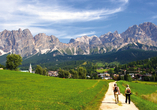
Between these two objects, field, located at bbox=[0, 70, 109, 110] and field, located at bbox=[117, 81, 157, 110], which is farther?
field, located at bbox=[117, 81, 157, 110]

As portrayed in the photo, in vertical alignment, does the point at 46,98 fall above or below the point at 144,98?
above

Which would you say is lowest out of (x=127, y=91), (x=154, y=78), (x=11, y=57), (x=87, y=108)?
(x=154, y=78)

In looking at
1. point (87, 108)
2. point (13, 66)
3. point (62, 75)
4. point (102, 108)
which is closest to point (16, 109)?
point (87, 108)

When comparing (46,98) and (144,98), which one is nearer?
(46,98)

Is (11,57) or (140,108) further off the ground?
(11,57)

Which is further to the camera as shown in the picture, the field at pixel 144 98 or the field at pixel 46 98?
the field at pixel 144 98

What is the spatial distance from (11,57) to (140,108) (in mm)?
119098

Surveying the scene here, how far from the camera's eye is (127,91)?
26.1 m

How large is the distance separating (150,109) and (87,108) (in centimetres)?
936

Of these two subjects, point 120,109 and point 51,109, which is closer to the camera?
point 51,109

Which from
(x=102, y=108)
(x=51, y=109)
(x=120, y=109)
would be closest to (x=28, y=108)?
(x=51, y=109)

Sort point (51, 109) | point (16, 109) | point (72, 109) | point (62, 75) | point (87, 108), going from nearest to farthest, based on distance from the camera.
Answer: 1. point (16, 109)
2. point (51, 109)
3. point (72, 109)
4. point (87, 108)
5. point (62, 75)

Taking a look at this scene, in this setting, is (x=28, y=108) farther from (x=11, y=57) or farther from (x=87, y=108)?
(x=11, y=57)

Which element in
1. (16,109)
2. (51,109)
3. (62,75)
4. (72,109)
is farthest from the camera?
(62,75)
